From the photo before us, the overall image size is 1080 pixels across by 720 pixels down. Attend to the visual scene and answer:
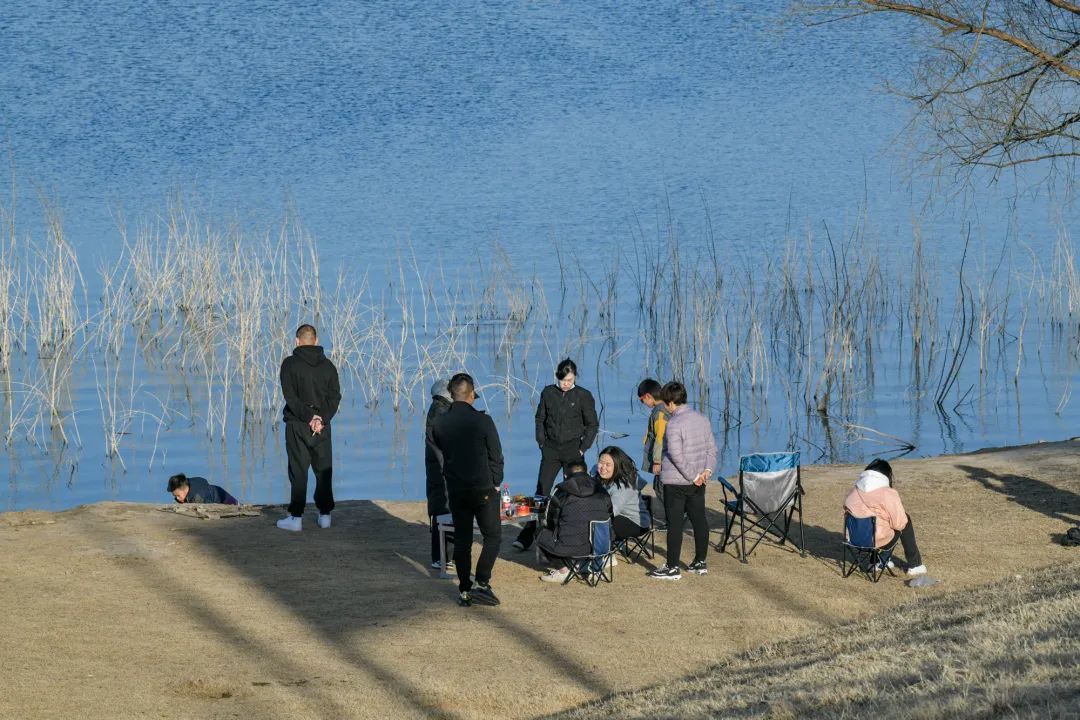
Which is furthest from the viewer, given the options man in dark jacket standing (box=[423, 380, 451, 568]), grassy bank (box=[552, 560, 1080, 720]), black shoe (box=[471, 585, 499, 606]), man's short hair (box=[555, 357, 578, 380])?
man's short hair (box=[555, 357, 578, 380])

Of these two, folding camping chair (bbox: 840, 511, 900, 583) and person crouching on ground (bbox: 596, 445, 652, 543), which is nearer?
folding camping chair (bbox: 840, 511, 900, 583)

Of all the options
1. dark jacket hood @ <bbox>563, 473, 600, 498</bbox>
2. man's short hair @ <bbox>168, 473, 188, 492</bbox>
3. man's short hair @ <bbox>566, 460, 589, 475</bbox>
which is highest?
man's short hair @ <bbox>566, 460, 589, 475</bbox>

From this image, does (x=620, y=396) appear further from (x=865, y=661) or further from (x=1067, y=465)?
(x=865, y=661)

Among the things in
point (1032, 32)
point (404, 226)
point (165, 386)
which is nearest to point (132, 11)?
point (404, 226)

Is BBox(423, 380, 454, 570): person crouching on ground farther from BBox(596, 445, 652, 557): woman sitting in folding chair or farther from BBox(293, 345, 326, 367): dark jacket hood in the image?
BBox(293, 345, 326, 367): dark jacket hood

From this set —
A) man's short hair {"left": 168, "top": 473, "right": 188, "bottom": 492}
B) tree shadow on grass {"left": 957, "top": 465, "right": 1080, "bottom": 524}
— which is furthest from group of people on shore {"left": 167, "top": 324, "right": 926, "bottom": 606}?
tree shadow on grass {"left": 957, "top": 465, "right": 1080, "bottom": 524}

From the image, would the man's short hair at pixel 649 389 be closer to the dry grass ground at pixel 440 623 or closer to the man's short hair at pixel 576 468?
the man's short hair at pixel 576 468

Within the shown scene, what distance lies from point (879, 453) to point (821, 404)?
203 cm

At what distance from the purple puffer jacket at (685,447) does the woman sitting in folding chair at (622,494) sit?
0.60 meters

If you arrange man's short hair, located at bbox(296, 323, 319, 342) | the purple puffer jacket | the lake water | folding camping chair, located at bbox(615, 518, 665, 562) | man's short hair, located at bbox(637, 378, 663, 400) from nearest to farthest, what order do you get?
the purple puffer jacket < folding camping chair, located at bbox(615, 518, 665, 562) < man's short hair, located at bbox(637, 378, 663, 400) < man's short hair, located at bbox(296, 323, 319, 342) < the lake water

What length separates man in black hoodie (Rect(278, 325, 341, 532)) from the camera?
11.0 meters

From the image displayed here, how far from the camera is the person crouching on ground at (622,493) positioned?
34.1ft

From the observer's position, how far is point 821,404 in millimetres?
19906

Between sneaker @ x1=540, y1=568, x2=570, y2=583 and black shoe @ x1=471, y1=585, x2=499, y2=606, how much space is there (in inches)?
30.5
